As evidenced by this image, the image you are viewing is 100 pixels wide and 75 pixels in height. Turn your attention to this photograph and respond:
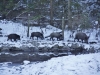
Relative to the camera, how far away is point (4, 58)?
17359 mm

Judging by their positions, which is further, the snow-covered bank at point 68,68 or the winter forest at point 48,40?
the winter forest at point 48,40

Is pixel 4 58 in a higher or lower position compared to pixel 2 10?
lower

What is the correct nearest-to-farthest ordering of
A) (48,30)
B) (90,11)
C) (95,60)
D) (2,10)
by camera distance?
(95,60)
(48,30)
(2,10)
(90,11)

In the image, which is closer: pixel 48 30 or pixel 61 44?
pixel 61 44

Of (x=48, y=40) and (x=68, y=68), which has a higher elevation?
(x=68, y=68)

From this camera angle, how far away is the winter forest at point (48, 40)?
40.0ft

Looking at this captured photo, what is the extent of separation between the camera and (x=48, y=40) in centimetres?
2530

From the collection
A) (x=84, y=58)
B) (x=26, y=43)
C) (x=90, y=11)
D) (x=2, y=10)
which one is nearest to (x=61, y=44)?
(x=26, y=43)

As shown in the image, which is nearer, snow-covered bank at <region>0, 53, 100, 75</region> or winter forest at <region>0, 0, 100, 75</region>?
snow-covered bank at <region>0, 53, 100, 75</region>

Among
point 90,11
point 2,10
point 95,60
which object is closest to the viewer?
point 95,60

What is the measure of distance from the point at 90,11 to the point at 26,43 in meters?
20.3

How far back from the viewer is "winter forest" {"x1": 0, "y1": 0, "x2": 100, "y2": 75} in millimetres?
12188

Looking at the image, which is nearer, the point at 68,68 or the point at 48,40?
the point at 68,68

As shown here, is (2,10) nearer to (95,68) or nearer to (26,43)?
(26,43)
